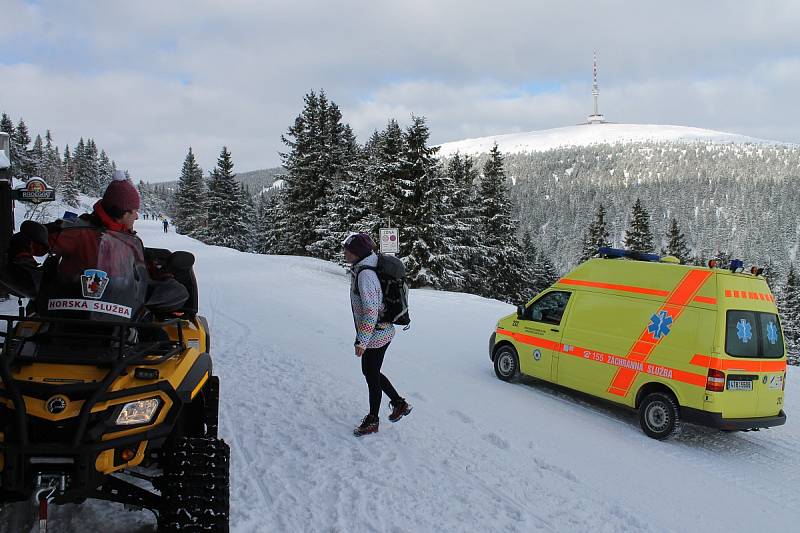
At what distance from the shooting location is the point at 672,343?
667 centimetres

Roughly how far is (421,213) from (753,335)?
19.6m

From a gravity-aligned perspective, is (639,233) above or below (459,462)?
above

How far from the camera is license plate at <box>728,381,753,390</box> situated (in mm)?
6270

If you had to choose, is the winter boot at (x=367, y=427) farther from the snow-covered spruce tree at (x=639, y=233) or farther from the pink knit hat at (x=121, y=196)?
the snow-covered spruce tree at (x=639, y=233)

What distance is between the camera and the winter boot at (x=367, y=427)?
18.7 ft

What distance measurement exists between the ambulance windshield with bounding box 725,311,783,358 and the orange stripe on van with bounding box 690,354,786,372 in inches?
3.4

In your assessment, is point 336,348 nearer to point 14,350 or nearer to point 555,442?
point 555,442

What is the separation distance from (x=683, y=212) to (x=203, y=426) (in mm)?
177608

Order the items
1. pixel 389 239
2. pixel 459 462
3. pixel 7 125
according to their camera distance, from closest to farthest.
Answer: pixel 459 462 → pixel 389 239 → pixel 7 125

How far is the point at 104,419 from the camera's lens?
276 cm

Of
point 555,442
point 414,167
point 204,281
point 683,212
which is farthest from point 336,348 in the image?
point 683,212

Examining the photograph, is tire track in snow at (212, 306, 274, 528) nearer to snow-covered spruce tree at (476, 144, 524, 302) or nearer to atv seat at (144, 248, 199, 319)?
atv seat at (144, 248, 199, 319)

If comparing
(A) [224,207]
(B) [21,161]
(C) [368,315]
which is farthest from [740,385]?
(B) [21,161]

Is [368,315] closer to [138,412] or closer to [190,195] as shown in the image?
[138,412]
